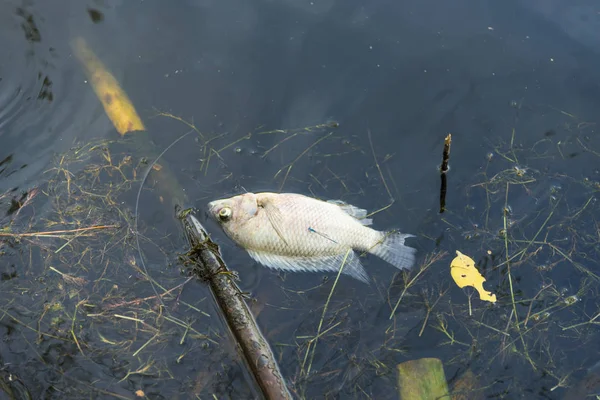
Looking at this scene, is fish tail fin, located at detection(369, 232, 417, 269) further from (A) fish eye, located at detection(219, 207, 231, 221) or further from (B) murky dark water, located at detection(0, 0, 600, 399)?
(A) fish eye, located at detection(219, 207, 231, 221)

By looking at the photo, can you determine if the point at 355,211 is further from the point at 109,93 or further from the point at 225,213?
the point at 109,93

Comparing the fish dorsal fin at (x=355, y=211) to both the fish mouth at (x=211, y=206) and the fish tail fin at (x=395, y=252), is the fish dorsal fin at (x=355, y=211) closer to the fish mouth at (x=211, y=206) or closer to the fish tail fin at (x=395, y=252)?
the fish tail fin at (x=395, y=252)

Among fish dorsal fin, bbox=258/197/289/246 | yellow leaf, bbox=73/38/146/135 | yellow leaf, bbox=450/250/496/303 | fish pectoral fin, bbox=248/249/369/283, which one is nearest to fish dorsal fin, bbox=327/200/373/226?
fish pectoral fin, bbox=248/249/369/283

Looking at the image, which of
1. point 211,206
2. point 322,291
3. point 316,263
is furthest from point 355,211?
point 211,206

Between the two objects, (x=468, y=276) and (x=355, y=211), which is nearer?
(x=468, y=276)

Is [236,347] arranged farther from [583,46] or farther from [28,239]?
[583,46]

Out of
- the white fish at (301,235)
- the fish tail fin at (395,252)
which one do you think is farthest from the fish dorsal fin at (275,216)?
the fish tail fin at (395,252)
